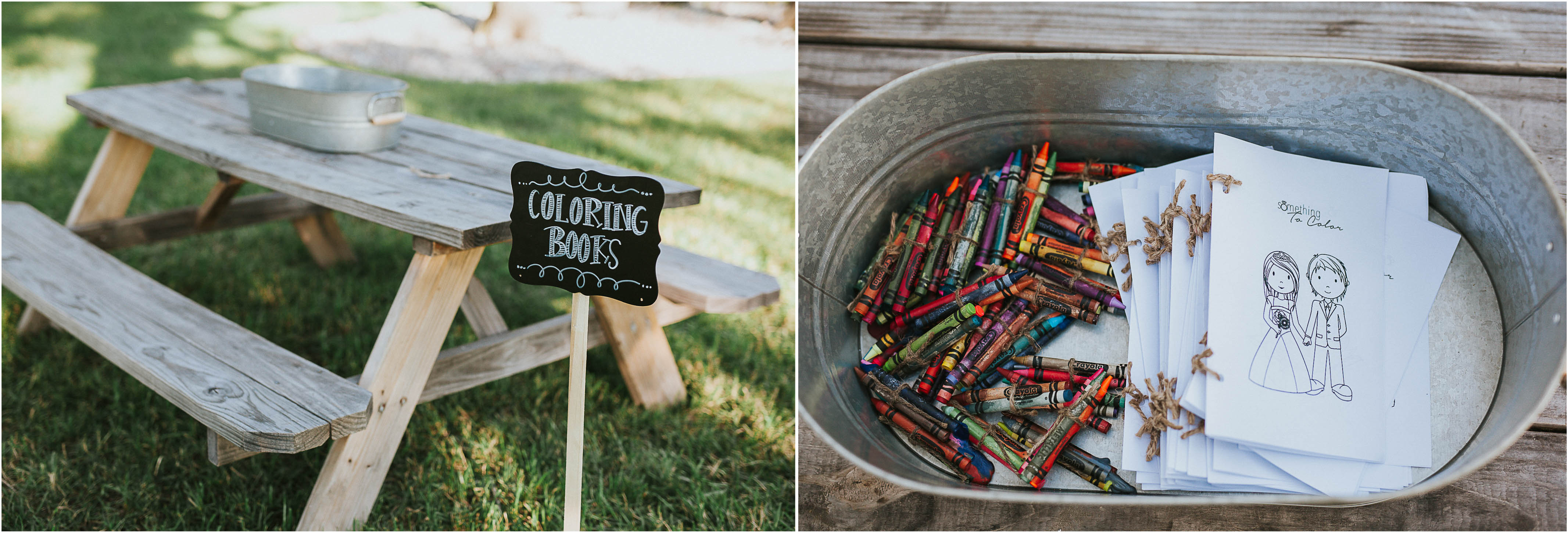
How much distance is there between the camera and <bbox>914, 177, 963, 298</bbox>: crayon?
126 centimetres

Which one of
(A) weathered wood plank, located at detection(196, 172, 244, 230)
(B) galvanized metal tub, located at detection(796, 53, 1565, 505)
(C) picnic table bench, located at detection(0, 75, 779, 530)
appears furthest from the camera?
(A) weathered wood plank, located at detection(196, 172, 244, 230)

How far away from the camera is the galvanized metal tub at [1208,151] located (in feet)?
3.32

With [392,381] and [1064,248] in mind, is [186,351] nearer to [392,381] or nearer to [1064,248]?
[392,381]

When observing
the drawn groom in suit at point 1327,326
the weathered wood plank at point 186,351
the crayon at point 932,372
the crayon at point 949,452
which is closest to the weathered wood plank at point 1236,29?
the drawn groom in suit at point 1327,326

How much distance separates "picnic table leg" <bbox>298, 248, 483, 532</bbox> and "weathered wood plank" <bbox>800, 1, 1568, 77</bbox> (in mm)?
780

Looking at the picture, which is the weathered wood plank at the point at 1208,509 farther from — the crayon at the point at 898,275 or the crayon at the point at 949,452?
the crayon at the point at 898,275

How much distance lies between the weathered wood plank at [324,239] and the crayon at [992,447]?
80.9 inches

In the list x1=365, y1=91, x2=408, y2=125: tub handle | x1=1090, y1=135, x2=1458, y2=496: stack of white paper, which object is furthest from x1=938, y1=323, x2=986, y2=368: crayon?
x1=365, y1=91, x2=408, y2=125: tub handle

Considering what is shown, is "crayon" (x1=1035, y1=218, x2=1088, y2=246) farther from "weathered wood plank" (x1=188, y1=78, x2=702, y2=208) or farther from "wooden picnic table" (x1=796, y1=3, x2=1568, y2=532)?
"weathered wood plank" (x1=188, y1=78, x2=702, y2=208)

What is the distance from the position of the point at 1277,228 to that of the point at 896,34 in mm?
719

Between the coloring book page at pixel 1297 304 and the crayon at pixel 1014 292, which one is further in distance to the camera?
the crayon at pixel 1014 292

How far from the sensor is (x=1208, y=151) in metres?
1.28

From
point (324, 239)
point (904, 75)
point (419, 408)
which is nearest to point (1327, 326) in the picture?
point (904, 75)

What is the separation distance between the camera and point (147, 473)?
61.2 inches
